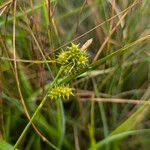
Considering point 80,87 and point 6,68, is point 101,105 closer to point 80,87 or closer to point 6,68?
point 80,87

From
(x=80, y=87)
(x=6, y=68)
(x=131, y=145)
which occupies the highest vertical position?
(x=6, y=68)

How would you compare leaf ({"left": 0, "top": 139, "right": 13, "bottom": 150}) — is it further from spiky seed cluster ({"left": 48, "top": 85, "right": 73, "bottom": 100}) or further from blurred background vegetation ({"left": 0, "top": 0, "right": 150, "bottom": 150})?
spiky seed cluster ({"left": 48, "top": 85, "right": 73, "bottom": 100})

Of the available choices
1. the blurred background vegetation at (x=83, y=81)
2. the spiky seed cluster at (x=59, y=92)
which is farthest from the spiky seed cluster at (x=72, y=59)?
the blurred background vegetation at (x=83, y=81)

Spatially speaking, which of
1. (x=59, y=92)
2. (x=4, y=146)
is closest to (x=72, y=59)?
(x=59, y=92)

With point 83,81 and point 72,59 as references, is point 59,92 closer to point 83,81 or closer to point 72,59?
point 72,59

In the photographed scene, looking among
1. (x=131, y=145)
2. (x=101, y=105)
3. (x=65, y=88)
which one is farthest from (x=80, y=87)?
(x=65, y=88)

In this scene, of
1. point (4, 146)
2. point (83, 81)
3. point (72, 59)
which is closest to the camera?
point (72, 59)

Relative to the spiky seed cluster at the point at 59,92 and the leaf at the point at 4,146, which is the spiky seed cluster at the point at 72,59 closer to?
the spiky seed cluster at the point at 59,92

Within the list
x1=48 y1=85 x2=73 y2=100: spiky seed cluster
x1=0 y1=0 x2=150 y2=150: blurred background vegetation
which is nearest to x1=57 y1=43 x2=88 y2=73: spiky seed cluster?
x1=48 y1=85 x2=73 y2=100: spiky seed cluster
